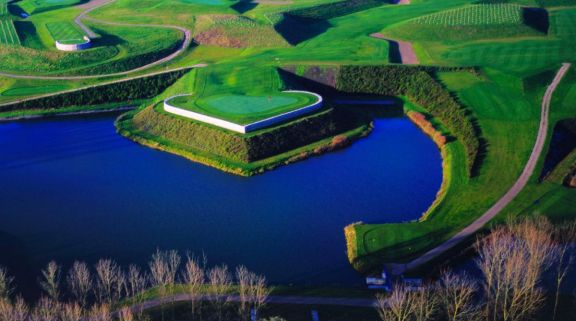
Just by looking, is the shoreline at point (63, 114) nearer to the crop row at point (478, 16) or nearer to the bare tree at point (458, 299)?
the bare tree at point (458, 299)

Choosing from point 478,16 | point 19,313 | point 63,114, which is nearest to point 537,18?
point 478,16

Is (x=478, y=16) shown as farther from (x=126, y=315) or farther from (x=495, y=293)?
(x=126, y=315)

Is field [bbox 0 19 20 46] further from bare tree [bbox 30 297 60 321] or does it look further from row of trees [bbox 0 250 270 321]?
bare tree [bbox 30 297 60 321]

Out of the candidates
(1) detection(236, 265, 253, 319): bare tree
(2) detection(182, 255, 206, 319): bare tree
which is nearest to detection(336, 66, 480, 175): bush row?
(1) detection(236, 265, 253, 319): bare tree

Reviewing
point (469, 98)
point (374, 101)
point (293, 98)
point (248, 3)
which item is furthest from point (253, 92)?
point (248, 3)

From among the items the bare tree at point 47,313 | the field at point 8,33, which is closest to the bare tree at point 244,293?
the bare tree at point 47,313

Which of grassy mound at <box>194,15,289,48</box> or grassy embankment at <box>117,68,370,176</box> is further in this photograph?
grassy mound at <box>194,15,289,48</box>
